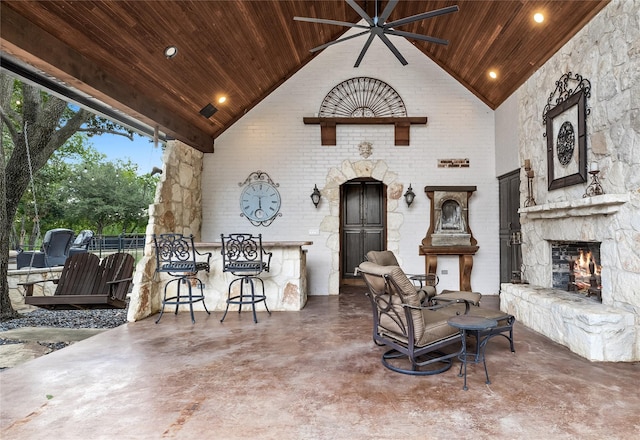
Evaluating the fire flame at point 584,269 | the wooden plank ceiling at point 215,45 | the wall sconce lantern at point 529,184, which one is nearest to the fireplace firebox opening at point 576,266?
the fire flame at point 584,269

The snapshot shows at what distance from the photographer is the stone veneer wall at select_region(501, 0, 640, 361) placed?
10.6 ft

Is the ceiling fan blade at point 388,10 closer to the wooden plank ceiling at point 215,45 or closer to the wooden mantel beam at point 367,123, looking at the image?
the wooden plank ceiling at point 215,45

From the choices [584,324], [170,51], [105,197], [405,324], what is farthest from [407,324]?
[105,197]

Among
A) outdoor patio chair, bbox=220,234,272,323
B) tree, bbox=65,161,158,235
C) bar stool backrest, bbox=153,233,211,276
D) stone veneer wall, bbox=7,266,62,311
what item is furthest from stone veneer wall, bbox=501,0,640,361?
tree, bbox=65,161,158,235

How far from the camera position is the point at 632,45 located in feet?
10.7

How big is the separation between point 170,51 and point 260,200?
310cm

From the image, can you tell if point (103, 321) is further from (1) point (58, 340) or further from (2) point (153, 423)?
(2) point (153, 423)

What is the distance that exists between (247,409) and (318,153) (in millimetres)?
5160

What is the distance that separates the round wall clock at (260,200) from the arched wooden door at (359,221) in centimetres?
168

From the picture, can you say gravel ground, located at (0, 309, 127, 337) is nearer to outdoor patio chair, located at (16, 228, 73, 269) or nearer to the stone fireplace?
outdoor patio chair, located at (16, 228, 73, 269)

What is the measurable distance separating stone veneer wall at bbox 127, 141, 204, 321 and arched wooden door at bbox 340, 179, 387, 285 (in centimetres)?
301

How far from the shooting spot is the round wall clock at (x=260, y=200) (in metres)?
6.83

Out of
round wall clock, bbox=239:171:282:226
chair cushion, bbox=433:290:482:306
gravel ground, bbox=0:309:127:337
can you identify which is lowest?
gravel ground, bbox=0:309:127:337

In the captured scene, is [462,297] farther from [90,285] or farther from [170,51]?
[90,285]
